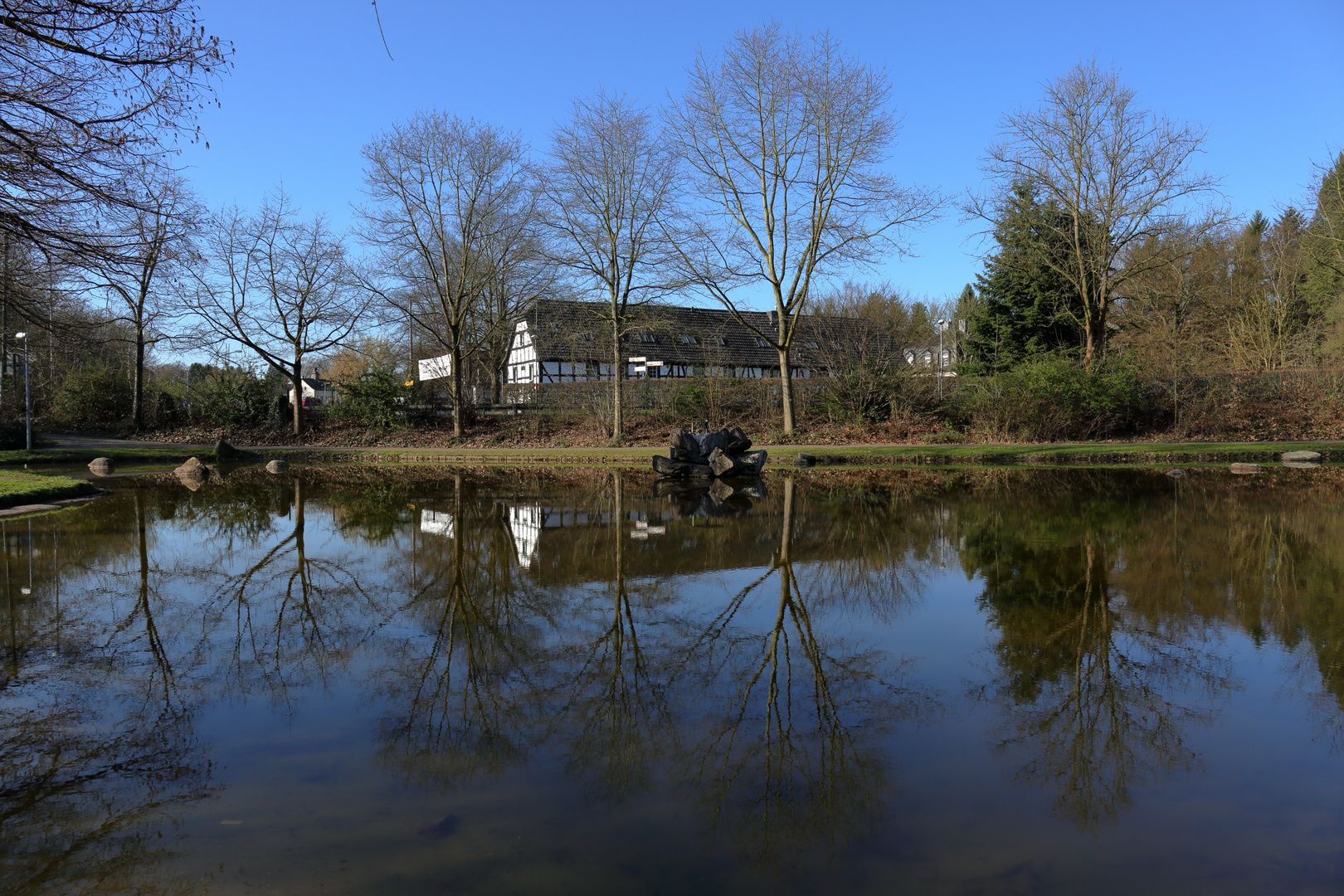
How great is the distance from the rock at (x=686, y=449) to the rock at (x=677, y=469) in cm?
13

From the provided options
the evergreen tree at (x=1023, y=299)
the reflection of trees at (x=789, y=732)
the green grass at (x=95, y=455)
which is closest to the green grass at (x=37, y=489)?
the green grass at (x=95, y=455)

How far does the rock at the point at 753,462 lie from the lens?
1815 centimetres

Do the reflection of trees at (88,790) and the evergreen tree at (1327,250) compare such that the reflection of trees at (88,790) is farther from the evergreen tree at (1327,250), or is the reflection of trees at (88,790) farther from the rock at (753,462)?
the evergreen tree at (1327,250)

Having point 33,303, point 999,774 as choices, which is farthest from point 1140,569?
point 33,303

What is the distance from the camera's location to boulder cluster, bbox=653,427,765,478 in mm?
18094

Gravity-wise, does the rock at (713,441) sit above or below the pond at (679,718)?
above

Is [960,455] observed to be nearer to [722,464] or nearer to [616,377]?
[722,464]

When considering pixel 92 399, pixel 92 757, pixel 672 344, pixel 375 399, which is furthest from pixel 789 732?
pixel 672 344

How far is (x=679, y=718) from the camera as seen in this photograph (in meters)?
4.14

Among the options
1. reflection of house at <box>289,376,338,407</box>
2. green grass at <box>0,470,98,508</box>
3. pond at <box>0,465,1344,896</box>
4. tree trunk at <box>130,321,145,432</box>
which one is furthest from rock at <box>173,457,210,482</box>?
tree trunk at <box>130,321,145,432</box>

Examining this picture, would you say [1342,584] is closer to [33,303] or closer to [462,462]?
[33,303]

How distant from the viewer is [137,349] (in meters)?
32.1

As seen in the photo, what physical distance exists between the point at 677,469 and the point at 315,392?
178ft

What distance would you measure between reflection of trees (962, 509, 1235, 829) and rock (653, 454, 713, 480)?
37.2 ft
